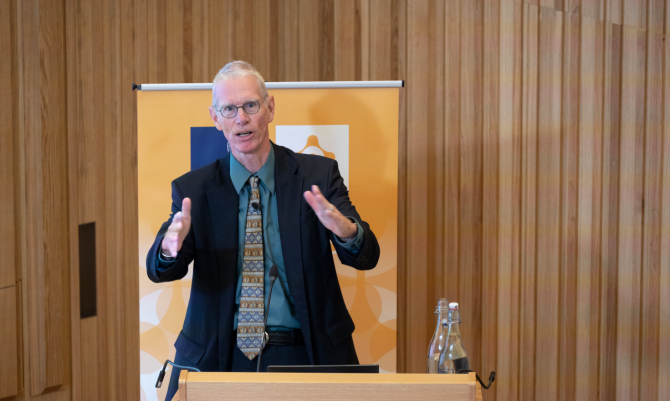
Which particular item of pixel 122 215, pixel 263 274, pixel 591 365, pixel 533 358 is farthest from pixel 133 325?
pixel 591 365

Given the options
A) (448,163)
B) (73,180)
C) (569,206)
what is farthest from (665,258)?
(73,180)

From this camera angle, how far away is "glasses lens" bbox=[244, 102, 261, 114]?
6.16ft

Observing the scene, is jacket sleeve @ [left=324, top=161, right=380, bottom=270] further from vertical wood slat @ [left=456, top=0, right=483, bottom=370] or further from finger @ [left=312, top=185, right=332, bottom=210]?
vertical wood slat @ [left=456, top=0, right=483, bottom=370]

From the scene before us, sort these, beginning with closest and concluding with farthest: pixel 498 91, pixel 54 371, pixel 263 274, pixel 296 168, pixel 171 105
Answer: pixel 263 274 → pixel 296 168 → pixel 171 105 → pixel 498 91 → pixel 54 371

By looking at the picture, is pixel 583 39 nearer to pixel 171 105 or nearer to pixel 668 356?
pixel 668 356

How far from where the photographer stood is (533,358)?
281cm

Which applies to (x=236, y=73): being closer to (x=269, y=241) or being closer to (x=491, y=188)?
(x=269, y=241)

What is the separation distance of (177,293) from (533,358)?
1.81 meters

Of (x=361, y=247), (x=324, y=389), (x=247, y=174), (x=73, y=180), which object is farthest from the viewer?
(x=73, y=180)

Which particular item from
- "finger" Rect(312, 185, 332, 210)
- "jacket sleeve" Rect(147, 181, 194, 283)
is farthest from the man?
"finger" Rect(312, 185, 332, 210)

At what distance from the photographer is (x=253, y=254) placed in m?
1.84

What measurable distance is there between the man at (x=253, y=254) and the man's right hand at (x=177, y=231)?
0.22ft

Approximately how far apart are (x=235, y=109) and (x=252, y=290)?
0.61 metres

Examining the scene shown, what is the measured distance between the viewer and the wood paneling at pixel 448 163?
2.65m
